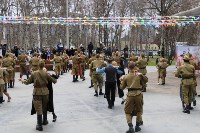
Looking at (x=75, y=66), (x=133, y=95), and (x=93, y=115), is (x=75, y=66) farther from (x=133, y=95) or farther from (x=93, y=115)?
(x=133, y=95)

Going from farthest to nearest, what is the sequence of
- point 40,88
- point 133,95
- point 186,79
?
point 186,79 < point 40,88 < point 133,95

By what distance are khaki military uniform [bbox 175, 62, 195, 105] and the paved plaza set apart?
63cm

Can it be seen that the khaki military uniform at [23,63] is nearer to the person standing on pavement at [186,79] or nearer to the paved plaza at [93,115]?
the paved plaza at [93,115]

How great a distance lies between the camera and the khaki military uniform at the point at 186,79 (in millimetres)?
12297

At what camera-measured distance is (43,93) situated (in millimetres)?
10125

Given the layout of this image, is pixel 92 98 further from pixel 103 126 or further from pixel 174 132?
pixel 174 132

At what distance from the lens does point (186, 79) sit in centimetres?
1237

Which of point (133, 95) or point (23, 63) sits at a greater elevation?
point (23, 63)

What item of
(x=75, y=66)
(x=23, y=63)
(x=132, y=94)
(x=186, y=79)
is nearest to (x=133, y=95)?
(x=132, y=94)

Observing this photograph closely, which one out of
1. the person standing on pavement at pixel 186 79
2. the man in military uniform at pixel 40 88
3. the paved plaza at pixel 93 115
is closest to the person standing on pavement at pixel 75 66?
the paved plaza at pixel 93 115

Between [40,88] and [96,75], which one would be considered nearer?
[40,88]

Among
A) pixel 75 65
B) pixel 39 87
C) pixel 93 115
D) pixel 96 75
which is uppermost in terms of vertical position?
pixel 39 87

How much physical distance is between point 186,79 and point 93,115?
3.36 meters

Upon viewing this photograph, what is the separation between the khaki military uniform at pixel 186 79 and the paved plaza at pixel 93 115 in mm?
626
